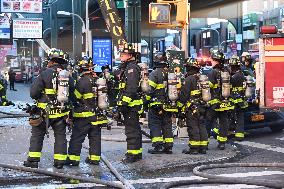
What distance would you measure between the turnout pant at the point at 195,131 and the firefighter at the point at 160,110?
349mm

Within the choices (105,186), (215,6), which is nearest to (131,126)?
(105,186)

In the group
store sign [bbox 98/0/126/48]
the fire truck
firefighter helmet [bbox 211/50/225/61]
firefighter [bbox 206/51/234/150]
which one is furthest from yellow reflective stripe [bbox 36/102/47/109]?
store sign [bbox 98/0/126/48]

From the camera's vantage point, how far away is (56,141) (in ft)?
29.3

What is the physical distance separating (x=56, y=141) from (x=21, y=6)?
21.5 m

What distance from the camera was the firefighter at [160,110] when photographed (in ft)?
33.6

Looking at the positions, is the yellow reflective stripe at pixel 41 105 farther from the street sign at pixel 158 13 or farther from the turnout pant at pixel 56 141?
the street sign at pixel 158 13

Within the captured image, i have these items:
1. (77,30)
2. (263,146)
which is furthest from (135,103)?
(77,30)

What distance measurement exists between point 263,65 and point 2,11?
73.8 ft

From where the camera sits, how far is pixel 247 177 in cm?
827

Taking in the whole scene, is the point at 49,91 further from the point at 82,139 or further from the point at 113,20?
the point at 113,20

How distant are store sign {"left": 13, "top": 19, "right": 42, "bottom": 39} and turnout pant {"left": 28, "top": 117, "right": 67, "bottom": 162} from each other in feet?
72.7

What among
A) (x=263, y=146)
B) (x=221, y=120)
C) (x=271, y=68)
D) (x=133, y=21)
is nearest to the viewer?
(x=271, y=68)

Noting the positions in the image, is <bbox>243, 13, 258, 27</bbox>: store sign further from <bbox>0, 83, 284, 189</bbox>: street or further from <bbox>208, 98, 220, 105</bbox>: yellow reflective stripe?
<bbox>208, 98, 220, 105</bbox>: yellow reflective stripe

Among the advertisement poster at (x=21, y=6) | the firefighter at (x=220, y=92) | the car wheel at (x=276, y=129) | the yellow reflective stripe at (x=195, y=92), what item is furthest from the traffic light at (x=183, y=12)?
the advertisement poster at (x=21, y=6)
